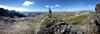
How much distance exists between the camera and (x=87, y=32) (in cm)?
912

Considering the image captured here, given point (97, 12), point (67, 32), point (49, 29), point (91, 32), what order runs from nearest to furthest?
point (97, 12) < point (91, 32) < point (67, 32) < point (49, 29)

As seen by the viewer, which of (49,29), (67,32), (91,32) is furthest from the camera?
(49,29)

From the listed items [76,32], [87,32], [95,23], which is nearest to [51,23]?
[76,32]

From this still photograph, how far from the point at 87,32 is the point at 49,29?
8.25 feet

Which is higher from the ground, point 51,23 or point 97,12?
point 97,12

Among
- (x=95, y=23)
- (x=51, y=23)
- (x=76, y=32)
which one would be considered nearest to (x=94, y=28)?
(x=95, y=23)

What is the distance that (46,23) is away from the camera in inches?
415

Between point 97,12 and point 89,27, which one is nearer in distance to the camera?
point 97,12

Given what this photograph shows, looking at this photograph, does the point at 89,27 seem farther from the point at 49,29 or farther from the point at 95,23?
the point at 49,29

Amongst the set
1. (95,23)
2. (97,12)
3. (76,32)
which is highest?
(97,12)

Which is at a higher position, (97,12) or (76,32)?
(97,12)

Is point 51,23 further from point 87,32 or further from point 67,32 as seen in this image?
point 87,32

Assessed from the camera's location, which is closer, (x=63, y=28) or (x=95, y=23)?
(x=95, y=23)

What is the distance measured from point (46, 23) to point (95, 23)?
136 inches
